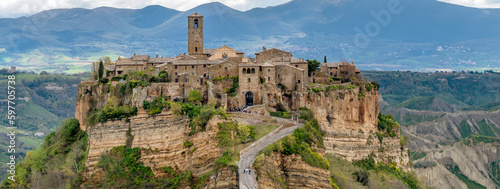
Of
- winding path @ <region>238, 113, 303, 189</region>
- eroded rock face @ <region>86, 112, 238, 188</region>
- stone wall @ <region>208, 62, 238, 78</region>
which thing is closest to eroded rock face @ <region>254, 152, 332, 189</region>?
winding path @ <region>238, 113, 303, 189</region>

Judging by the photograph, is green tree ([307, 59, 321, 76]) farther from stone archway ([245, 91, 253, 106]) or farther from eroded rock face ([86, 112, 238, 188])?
eroded rock face ([86, 112, 238, 188])

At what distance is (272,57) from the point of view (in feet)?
240

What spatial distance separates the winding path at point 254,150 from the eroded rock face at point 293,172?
1230 mm

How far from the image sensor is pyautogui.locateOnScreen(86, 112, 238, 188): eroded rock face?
53.5 m

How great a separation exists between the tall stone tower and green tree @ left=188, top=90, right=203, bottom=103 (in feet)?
53.9

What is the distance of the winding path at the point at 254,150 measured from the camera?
44191 mm

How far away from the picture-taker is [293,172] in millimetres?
47969

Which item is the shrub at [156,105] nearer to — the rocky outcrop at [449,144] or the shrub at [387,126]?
the shrub at [387,126]

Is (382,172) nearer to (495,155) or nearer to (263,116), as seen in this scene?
(263,116)

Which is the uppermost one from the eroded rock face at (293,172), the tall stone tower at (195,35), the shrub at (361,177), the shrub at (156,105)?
the tall stone tower at (195,35)

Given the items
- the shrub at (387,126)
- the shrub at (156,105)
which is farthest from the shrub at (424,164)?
the shrub at (156,105)

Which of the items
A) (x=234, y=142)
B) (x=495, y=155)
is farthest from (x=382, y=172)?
(x=495, y=155)

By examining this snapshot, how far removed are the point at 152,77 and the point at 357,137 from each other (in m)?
25.0

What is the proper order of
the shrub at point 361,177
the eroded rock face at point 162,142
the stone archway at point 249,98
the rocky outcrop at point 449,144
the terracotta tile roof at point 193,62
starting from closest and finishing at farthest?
the eroded rock face at point 162,142, the shrub at point 361,177, the stone archway at point 249,98, the terracotta tile roof at point 193,62, the rocky outcrop at point 449,144
